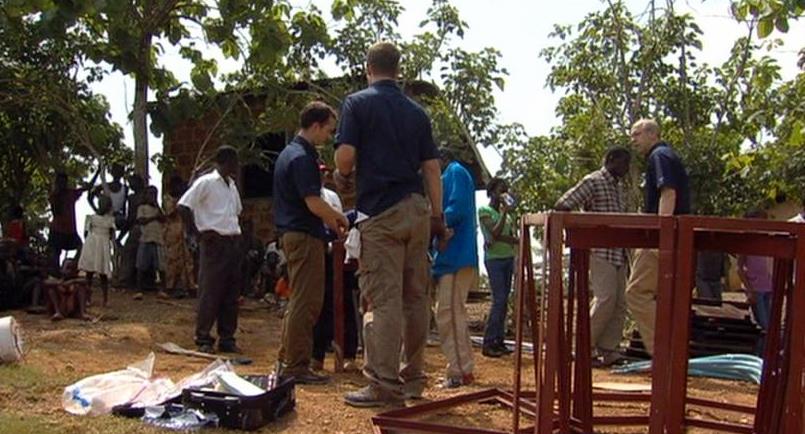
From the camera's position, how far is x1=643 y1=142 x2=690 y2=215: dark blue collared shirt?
7.23 m

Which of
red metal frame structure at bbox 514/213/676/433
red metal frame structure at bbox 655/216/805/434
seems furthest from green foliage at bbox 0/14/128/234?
red metal frame structure at bbox 655/216/805/434

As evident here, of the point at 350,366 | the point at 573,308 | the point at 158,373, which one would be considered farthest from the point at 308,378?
the point at 573,308

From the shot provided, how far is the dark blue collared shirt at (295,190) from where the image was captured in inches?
242

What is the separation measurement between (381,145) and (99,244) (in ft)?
23.8

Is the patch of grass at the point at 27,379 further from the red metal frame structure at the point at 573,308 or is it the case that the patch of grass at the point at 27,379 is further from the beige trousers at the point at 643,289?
the beige trousers at the point at 643,289

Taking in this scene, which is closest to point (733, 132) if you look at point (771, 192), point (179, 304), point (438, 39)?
point (771, 192)

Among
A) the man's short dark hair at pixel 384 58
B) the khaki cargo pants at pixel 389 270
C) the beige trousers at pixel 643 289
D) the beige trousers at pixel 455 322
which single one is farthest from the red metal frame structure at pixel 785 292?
the beige trousers at pixel 643 289

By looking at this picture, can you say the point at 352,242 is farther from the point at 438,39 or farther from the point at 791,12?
the point at 438,39

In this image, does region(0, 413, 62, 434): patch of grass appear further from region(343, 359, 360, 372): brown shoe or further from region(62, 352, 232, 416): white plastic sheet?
region(343, 359, 360, 372): brown shoe

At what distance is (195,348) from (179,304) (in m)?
3.65

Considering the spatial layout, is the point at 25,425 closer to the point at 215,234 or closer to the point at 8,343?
the point at 8,343

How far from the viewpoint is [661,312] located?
3543mm

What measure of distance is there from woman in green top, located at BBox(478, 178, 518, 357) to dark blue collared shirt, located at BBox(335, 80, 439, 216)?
360 cm

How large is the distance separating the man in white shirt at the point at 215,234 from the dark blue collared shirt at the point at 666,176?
3.35m
